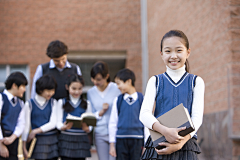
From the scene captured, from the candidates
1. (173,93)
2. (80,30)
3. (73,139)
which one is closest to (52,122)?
(73,139)

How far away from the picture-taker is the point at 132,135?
332cm

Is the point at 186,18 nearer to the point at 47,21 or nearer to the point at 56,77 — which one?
the point at 56,77

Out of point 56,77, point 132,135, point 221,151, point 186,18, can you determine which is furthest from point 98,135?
point 186,18

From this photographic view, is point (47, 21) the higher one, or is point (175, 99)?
point (47, 21)

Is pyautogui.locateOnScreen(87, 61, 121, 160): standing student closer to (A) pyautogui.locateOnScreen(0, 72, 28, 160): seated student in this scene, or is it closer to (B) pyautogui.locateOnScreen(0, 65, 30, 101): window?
(A) pyautogui.locateOnScreen(0, 72, 28, 160): seated student

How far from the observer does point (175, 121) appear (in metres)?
1.81

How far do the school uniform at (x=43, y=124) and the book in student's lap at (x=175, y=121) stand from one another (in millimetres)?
1890

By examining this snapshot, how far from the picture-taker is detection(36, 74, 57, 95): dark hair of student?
3525 millimetres

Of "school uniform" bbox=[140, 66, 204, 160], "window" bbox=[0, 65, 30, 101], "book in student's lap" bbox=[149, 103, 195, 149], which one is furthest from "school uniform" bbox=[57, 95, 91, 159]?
"window" bbox=[0, 65, 30, 101]

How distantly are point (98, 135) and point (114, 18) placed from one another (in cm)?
463

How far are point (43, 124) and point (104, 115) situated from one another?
26.8 inches

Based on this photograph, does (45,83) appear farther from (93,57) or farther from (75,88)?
(93,57)

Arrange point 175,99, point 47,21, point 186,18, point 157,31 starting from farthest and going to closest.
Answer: point 47,21, point 157,31, point 186,18, point 175,99

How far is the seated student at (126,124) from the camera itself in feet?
10.9
